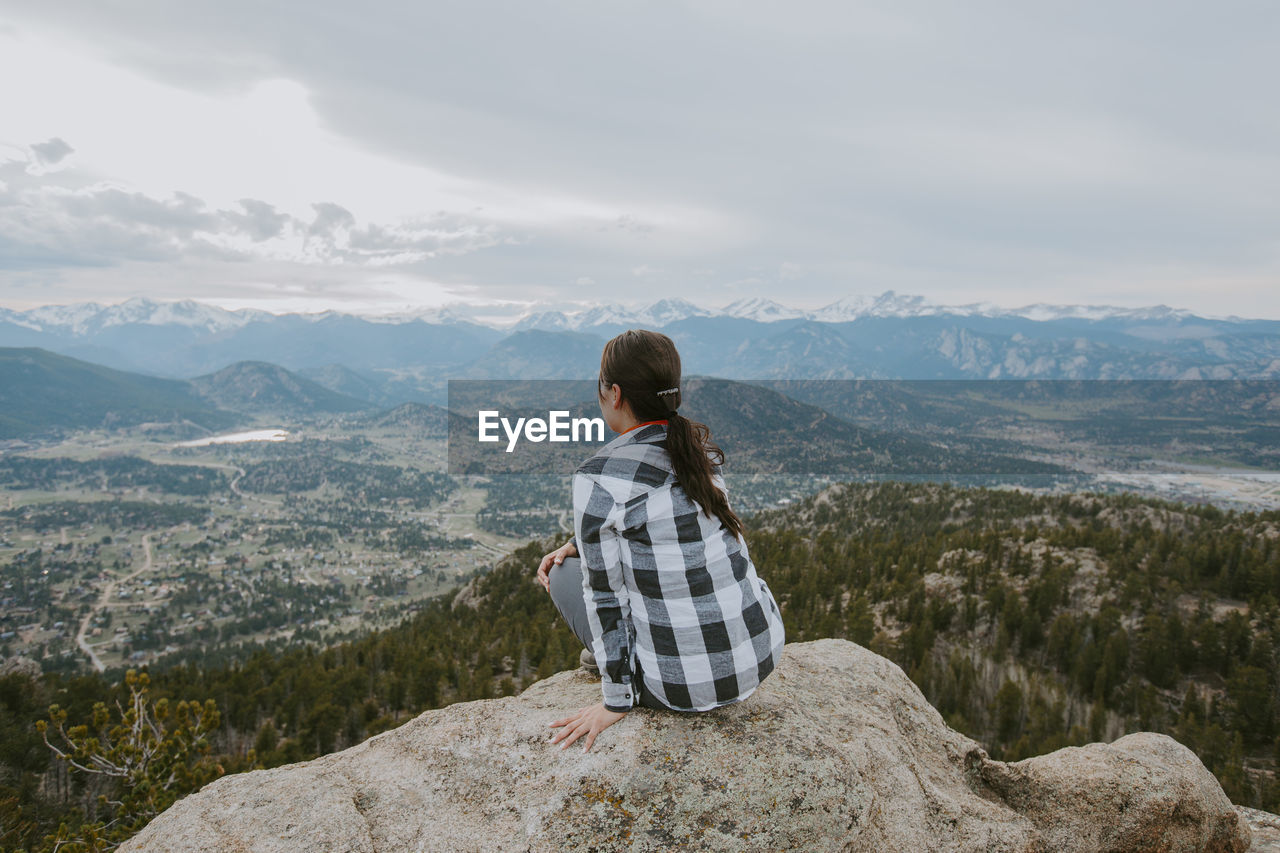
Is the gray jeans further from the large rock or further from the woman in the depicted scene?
the large rock

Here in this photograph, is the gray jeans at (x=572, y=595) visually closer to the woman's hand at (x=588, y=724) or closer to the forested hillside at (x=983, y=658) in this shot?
the woman's hand at (x=588, y=724)

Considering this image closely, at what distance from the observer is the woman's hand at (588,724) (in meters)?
4.42

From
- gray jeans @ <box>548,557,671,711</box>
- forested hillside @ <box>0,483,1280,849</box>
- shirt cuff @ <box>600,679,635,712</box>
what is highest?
gray jeans @ <box>548,557,671,711</box>

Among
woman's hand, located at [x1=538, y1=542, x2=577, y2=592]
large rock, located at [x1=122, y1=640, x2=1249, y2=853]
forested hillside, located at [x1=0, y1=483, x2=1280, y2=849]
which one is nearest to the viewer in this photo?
large rock, located at [x1=122, y1=640, x2=1249, y2=853]

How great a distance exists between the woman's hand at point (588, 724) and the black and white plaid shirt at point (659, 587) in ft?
0.24

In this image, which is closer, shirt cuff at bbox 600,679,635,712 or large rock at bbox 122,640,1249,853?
large rock at bbox 122,640,1249,853

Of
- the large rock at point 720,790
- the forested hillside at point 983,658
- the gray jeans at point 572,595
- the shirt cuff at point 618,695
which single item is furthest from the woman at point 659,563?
the forested hillside at point 983,658

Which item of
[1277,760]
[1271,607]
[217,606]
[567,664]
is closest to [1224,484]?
[1271,607]

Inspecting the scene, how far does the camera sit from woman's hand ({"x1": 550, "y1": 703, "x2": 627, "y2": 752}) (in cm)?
442

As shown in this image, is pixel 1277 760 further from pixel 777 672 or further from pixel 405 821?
pixel 405 821

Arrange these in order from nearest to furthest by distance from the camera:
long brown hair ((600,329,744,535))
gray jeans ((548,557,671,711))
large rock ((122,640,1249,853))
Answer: large rock ((122,640,1249,853))
long brown hair ((600,329,744,535))
gray jeans ((548,557,671,711))

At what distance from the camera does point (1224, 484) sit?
166 meters

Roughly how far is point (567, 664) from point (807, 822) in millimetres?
25262

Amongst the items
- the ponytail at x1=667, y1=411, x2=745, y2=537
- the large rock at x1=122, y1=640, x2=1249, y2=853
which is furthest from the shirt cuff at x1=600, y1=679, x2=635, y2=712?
the ponytail at x1=667, y1=411, x2=745, y2=537
